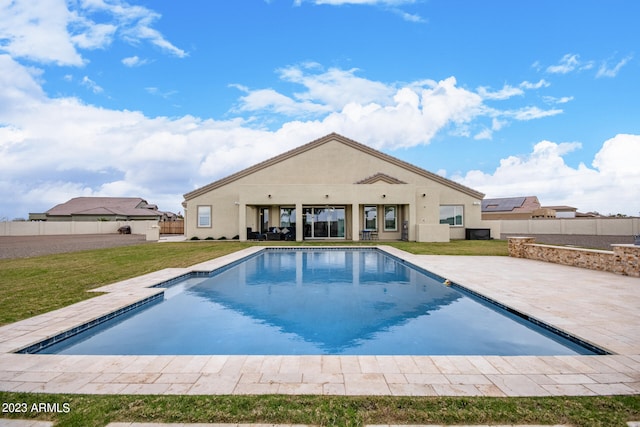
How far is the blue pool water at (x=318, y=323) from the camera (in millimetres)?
4988

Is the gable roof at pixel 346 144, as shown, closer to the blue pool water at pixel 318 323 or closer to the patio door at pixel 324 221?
the patio door at pixel 324 221

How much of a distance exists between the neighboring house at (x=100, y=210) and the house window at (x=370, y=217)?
43811 millimetres

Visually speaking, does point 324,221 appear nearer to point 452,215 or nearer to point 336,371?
point 452,215

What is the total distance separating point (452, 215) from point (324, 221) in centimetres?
982

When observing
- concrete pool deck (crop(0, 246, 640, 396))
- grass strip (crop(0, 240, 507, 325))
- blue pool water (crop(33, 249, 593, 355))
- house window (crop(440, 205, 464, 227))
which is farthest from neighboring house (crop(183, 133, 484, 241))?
concrete pool deck (crop(0, 246, 640, 396))

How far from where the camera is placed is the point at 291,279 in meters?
10.8

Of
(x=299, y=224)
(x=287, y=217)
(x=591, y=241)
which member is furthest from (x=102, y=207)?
(x=591, y=241)

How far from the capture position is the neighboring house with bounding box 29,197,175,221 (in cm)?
5366

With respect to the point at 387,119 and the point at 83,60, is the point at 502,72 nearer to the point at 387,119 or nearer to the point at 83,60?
the point at 387,119

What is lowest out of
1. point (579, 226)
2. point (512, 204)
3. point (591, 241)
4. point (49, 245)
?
point (49, 245)

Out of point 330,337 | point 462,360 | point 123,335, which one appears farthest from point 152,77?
point 462,360

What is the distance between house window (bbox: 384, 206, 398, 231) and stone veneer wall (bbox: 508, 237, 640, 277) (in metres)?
9.86

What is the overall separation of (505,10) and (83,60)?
19552 mm

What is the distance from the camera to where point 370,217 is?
2419cm
